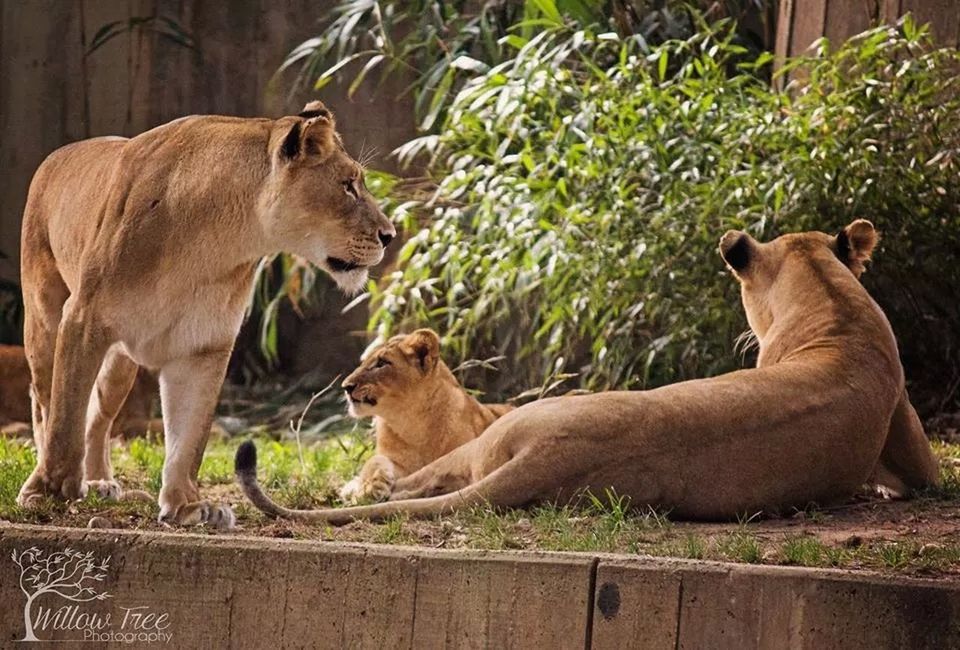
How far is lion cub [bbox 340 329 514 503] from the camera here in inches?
212

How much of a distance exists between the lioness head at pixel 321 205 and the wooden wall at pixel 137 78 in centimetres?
344

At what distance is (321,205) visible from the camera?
4438 millimetres

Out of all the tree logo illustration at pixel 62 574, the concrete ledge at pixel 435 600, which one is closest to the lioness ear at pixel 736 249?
the concrete ledge at pixel 435 600

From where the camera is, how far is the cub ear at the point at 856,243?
5.24 meters

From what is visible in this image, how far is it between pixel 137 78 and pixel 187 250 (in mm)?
4264

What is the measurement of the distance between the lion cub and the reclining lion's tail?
868 mm

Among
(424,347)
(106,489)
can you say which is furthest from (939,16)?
(106,489)

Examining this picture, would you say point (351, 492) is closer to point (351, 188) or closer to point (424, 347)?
point (424, 347)

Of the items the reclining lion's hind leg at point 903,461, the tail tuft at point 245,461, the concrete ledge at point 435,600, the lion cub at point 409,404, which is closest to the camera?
the concrete ledge at point 435,600

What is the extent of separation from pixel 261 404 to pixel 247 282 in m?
4.20

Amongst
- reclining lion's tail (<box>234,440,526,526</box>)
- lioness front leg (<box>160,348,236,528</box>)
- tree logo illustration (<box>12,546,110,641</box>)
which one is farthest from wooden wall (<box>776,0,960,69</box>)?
tree logo illustration (<box>12,546,110,641</box>)

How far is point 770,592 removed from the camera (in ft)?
10.8

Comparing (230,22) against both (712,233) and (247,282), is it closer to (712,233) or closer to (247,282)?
(712,233)

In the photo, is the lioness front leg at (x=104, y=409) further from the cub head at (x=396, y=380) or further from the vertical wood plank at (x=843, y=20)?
the vertical wood plank at (x=843, y=20)
